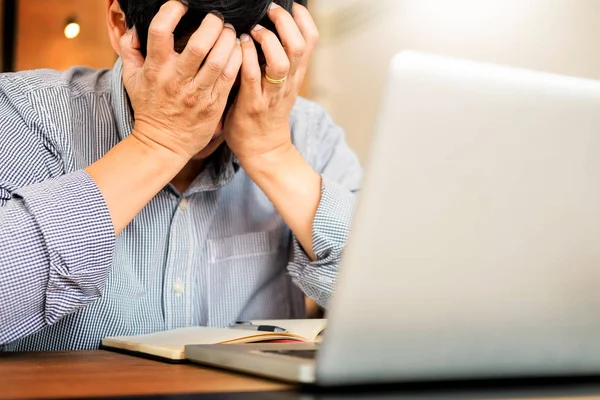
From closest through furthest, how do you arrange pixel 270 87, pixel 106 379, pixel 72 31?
pixel 106 379 → pixel 270 87 → pixel 72 31

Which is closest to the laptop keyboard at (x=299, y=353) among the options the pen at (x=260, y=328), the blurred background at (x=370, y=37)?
the pen at (x=260, y=328)

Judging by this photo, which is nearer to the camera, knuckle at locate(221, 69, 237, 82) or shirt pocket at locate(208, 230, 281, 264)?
knuckle at locate(221, 69, 237, 82)

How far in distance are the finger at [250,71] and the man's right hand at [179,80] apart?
0.6 inches

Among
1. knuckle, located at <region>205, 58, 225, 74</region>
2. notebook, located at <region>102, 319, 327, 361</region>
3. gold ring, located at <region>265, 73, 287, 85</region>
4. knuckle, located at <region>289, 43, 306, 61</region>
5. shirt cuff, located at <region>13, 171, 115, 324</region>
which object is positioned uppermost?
knuckle, located at <region>289, 43, 306, 61</region>

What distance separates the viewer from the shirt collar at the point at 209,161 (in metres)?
1.14

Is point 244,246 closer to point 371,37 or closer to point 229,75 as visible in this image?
point 229,75

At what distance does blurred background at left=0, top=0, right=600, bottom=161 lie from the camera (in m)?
2.28

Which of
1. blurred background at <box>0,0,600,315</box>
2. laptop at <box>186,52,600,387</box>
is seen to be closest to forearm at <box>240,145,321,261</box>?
laptop at <box>186,52,600,387</box>

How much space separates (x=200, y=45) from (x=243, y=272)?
432mm

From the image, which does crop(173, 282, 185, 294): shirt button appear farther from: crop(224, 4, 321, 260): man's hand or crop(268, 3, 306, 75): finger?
crop(268, 3, 306, 75): finger

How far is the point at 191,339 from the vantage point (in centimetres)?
90

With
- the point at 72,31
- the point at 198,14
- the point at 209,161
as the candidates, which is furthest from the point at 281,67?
the point at 72,31

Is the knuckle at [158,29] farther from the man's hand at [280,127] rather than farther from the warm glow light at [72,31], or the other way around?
the warm glow light at [72,31]

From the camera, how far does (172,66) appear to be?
3.24 feet
